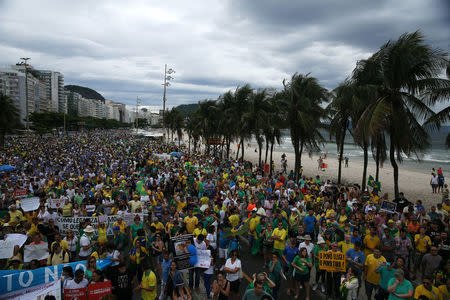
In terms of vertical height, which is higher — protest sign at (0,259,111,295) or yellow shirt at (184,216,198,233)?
yellow shirt at (184,216,198,233)

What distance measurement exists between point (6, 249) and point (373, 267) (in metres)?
8.54

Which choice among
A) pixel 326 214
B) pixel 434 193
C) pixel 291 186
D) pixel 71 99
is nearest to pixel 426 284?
pixel 326 214

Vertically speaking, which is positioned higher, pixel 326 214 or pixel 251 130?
pixel 251 130

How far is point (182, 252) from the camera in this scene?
5.93 metres

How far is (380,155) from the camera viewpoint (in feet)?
57.4

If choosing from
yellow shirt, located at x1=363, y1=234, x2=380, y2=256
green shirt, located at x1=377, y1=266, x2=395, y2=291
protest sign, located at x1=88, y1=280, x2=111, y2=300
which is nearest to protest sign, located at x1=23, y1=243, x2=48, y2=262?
protest sign, located at x1=88, y1=280, x2=111, y2=300

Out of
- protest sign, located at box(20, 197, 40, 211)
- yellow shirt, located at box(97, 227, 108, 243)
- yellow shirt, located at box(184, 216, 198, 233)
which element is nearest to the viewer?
yellow shirt, located at box(97, 227, 108, 243)

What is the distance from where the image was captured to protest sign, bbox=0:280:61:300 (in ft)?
16.1

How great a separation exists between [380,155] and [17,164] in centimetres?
2740

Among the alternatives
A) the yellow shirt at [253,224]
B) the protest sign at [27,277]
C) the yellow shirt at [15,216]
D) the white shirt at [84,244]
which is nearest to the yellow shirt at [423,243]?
the yellow shirt at [253,224]

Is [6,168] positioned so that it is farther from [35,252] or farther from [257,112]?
[257,112]

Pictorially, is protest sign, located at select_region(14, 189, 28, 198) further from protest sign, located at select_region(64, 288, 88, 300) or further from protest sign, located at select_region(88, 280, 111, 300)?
protest sign, located at select_region(88, 280, 111, 300)

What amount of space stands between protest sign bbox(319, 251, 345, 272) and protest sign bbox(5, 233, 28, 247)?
7.28 meters

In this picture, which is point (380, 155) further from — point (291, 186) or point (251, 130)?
point (251, 130)
